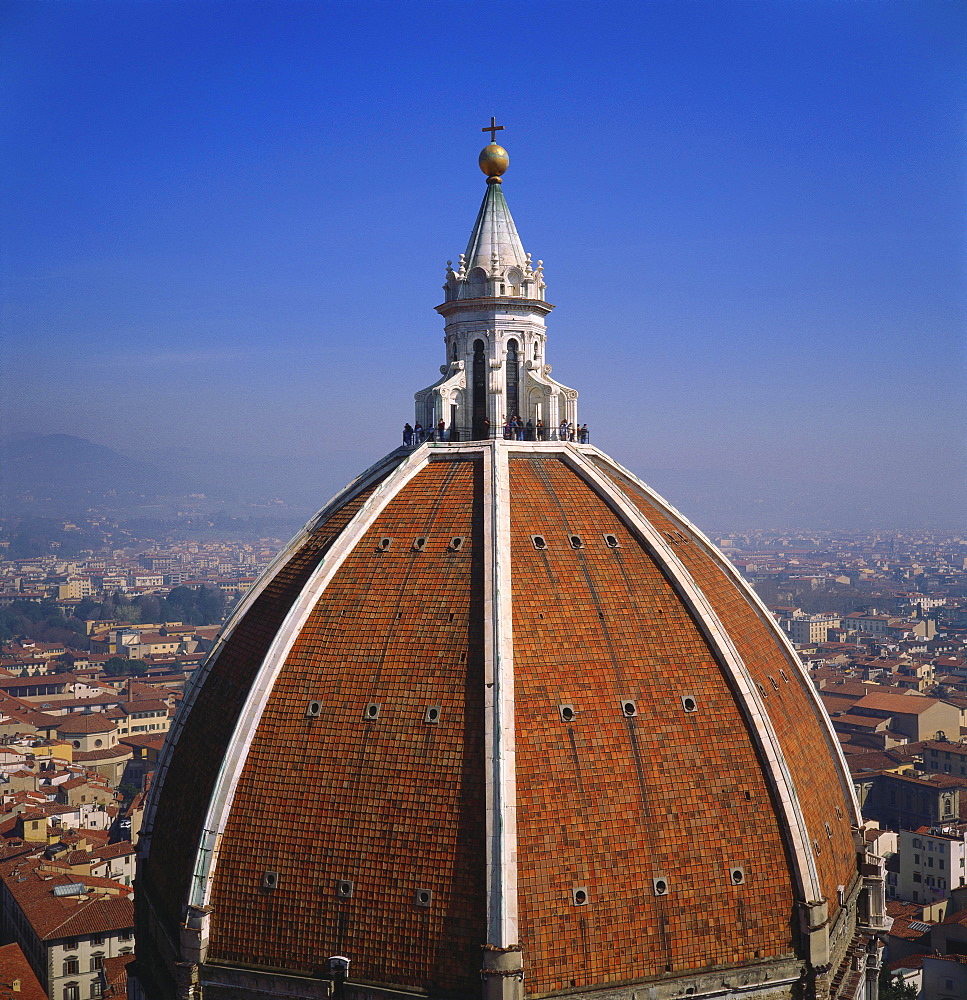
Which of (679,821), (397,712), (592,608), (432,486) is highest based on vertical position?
(432,486)

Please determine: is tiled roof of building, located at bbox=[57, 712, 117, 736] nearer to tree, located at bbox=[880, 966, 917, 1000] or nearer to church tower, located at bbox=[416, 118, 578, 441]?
tree, located at bbox=[880, 966, 917, 1000]

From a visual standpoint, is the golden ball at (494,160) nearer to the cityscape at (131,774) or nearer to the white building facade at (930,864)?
the cityscape at (131,774)

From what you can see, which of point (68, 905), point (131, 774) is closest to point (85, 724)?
point (131, 774)

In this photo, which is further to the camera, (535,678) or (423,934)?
(535,678)

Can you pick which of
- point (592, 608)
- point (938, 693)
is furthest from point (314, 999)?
point (938, 693)

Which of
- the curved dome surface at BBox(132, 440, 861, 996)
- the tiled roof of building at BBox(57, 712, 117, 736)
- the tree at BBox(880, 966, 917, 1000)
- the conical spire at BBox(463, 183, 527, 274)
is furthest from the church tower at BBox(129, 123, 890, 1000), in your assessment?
the tiled roof of building at BBox(57, 712, 117, 736)

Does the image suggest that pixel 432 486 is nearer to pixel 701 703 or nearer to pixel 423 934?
pixel 701 703
